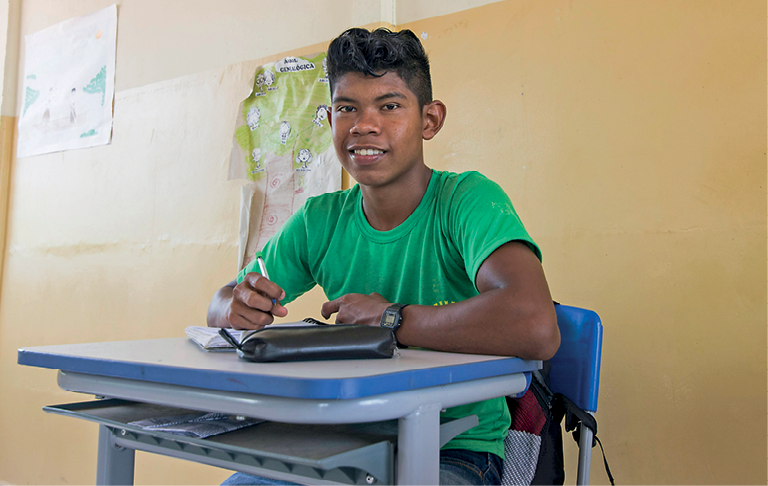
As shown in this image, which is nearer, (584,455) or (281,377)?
(281,377)

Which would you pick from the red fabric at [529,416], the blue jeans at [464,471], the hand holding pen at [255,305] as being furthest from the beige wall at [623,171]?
the hand holding pen at [255,305]

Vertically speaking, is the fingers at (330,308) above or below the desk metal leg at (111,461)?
above

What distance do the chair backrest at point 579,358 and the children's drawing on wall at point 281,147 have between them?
1200 millimetres

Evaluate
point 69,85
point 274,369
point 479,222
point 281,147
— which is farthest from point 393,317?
point 69,85

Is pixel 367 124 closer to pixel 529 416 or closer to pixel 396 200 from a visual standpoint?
pixel 396 200

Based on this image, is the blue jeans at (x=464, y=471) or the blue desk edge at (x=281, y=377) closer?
the blue desk edge at (x=281, y=377)

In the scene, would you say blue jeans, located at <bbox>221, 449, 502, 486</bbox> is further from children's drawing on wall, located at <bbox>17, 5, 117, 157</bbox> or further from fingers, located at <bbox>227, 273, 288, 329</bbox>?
children's drawing on wall, located at <bbox>17, 5, 117, 157</bbox>

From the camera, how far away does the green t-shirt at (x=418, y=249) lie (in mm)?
1139

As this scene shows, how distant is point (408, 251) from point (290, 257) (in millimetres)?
376

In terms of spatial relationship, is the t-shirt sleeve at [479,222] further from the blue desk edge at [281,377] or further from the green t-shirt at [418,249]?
the blue desk edge at [281,377]

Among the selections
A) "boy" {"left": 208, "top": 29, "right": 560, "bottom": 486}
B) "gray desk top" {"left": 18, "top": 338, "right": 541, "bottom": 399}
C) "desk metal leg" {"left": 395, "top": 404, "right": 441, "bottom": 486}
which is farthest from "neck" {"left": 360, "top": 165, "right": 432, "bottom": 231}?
"desk metal leg" {"left": 395, "top": 404, "right": 441, "bottom": 486}

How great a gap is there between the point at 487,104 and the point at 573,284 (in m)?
0.65

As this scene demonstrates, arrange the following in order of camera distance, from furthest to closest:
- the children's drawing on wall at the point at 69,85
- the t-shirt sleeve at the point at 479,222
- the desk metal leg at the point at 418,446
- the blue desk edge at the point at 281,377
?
the children's drawing on wall at the point at 69,85
the t-shirt sleeve at the point at 479,222
the desk metal leg at the point at 418,446
the blue desk edge at the point at 281,377

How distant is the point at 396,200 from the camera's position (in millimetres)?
1408
